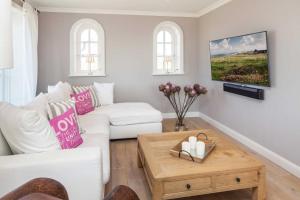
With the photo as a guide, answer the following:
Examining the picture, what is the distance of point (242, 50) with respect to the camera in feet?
11.2

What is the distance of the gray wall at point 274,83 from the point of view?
2627mm

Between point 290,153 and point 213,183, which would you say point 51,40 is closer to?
point 213,183

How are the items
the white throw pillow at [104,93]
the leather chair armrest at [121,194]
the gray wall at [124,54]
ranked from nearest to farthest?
the leather chair armrest at [121,194] → the white throw pillow at [104,93] → the gray wall at [124,54]

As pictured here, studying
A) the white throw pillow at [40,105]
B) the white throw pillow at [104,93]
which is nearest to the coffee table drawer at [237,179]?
the white throw pillow at [40,105]

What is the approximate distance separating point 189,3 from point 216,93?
1.80 meters

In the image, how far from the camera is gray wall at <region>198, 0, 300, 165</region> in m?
2.63

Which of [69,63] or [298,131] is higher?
[69,63]

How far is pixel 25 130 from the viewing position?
165 centimetres

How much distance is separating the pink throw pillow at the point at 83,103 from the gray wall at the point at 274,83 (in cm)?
242

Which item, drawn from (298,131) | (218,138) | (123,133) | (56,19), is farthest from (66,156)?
(56,19)

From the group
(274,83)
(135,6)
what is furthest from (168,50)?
(274,83)

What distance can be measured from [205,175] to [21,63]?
10.8ft

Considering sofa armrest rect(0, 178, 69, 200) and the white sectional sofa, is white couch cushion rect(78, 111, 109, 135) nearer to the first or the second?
the white sectional sofa

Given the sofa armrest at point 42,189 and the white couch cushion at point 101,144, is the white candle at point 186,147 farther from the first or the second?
the sofa armrest at point 42,189
